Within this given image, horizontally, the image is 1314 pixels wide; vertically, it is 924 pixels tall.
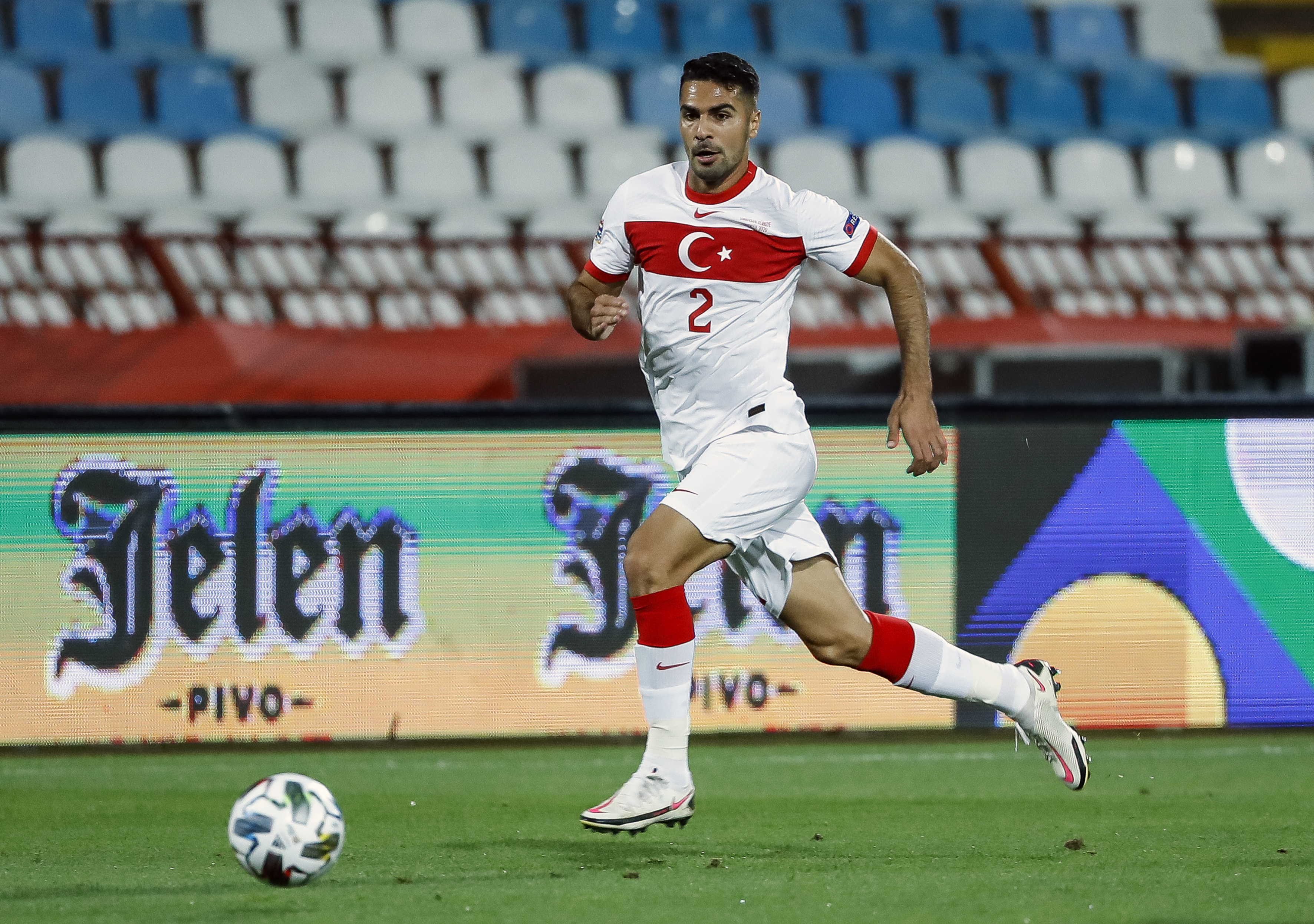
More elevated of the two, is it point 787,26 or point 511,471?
point 787,26

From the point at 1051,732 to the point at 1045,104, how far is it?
10.5 meters

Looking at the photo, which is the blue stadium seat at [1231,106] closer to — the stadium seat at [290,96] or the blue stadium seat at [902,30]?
→ the blue stadium seat at [902,30]

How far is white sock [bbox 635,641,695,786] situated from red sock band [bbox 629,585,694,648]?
18 mm

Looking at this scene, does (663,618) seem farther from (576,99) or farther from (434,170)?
(576,99)

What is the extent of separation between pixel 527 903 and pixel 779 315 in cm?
170

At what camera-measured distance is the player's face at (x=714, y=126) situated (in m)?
4.55

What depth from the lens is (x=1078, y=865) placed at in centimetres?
438

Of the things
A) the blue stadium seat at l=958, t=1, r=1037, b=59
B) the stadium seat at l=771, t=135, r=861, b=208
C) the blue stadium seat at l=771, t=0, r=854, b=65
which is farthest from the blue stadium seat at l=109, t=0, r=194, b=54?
the blue stadium seat at l=958, t=1, r=1037, b=59

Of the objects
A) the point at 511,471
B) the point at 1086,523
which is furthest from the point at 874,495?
the point at 511,471

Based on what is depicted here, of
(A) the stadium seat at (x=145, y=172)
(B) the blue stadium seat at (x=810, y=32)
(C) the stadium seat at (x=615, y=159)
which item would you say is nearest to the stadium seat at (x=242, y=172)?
(A) the stadium seat at (x=145, y=172)

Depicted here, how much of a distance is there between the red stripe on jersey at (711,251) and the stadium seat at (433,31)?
9.42 meters

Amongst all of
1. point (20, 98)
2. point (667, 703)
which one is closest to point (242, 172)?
point (20, 98)

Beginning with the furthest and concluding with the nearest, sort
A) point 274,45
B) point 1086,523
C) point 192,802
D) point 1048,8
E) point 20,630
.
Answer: point 1048,8, point 274,45, point 1086,523, point 20,630, point 192,802

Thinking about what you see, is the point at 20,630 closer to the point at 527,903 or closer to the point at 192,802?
the point at 192,802
